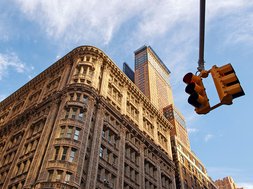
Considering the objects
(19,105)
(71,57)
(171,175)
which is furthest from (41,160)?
(171,175)

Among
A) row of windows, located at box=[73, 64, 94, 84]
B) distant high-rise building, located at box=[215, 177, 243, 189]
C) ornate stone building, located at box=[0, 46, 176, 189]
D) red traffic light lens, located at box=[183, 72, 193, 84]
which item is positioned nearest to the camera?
red traffic light lens, located at box=[183, 72, 193, 84]

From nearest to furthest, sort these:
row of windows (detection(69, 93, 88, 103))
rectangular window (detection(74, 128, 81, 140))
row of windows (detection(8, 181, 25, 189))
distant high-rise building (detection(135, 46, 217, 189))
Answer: row of windows (detection(8, 181, 25, 189)) < rectangular window (detection(74, 128, 81, 140)) < row of windows (detection(69, 93, 88, 103)) < distant high-rise building (detection(135, 46, 217, 189))

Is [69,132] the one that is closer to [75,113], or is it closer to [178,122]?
[75,113]

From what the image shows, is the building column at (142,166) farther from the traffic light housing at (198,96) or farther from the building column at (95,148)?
the traffic light housing at (198,96)

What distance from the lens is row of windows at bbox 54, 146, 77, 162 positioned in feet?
126

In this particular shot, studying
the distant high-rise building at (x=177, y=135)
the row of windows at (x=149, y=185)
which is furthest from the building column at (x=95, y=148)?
the distant high-rise building at (x=177, y=135)

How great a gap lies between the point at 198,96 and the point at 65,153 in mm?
34802

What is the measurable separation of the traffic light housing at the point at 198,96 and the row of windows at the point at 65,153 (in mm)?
33314

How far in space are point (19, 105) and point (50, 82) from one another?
11.9 m

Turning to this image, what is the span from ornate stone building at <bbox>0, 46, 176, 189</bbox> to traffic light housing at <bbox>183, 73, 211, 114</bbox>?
31546mm

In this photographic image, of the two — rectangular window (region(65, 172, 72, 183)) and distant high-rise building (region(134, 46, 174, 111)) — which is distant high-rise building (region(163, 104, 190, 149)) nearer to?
distant high-rise building (region(134, 46, 174, 111))

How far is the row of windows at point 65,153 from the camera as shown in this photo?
3831 cm

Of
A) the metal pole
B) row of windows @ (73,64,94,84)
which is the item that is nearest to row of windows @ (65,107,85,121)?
row of windows @ (73,64,94,84)

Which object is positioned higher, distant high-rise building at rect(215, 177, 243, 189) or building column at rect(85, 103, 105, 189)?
distant high-rise building at rect(215, 177, 243, 189)
